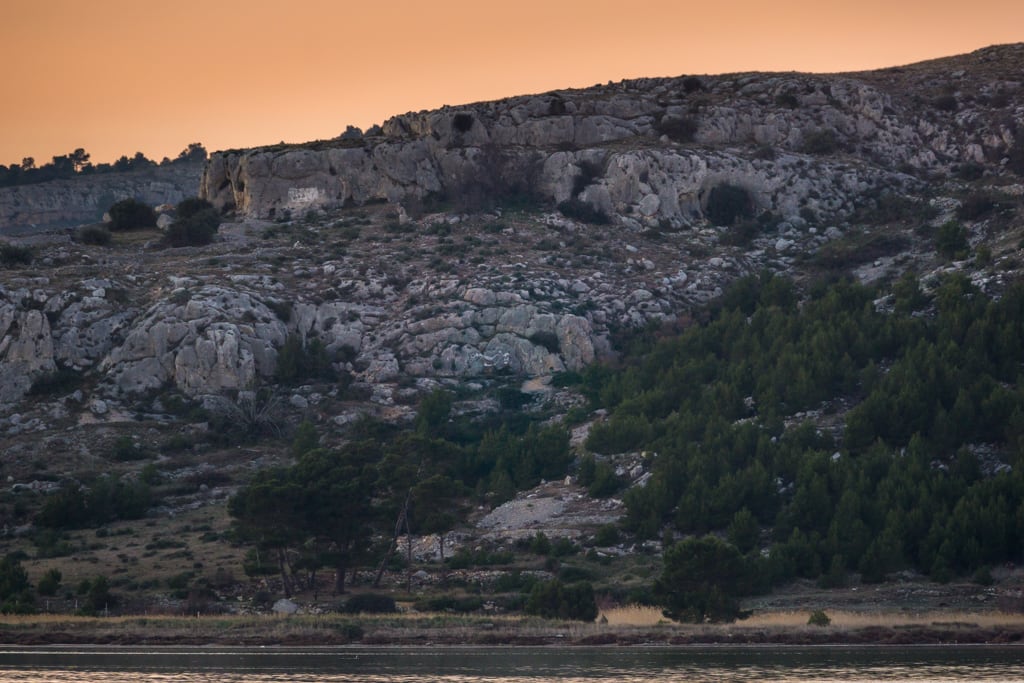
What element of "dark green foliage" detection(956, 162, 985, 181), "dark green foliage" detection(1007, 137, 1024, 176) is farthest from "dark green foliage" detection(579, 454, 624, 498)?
"dark green foliage" detection(1007, 137, 1024, 176)

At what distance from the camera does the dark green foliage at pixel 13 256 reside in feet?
329

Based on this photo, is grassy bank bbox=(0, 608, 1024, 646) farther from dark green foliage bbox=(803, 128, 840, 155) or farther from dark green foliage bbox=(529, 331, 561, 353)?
dark green foliage bbox=(803, 128, 840, 155)

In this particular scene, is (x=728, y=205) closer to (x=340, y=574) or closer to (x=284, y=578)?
(x=340, y=574)

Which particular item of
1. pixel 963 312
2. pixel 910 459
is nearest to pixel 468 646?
pixel 910 459

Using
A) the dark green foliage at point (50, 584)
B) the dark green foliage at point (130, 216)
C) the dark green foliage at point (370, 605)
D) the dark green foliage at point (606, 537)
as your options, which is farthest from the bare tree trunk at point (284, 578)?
the dark green foliage at point (130, 216)

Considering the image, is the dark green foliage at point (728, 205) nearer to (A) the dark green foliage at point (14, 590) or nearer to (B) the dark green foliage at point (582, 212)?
(B) the dark green foliage at point (582, 212)

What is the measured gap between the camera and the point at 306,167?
116750 millimetres

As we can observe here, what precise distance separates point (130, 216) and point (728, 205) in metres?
52.6

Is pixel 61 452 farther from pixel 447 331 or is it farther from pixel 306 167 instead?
pixel 306 167

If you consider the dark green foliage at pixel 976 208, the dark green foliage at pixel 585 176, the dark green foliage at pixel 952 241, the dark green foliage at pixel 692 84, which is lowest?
the dark green foliage at pixel 952 241

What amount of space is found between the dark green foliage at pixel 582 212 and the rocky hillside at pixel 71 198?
85.9 m

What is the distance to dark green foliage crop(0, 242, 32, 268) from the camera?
329ft

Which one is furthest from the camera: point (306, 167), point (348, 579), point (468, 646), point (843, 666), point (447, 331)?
point (306, 167)

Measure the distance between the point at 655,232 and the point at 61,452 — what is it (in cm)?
5029
